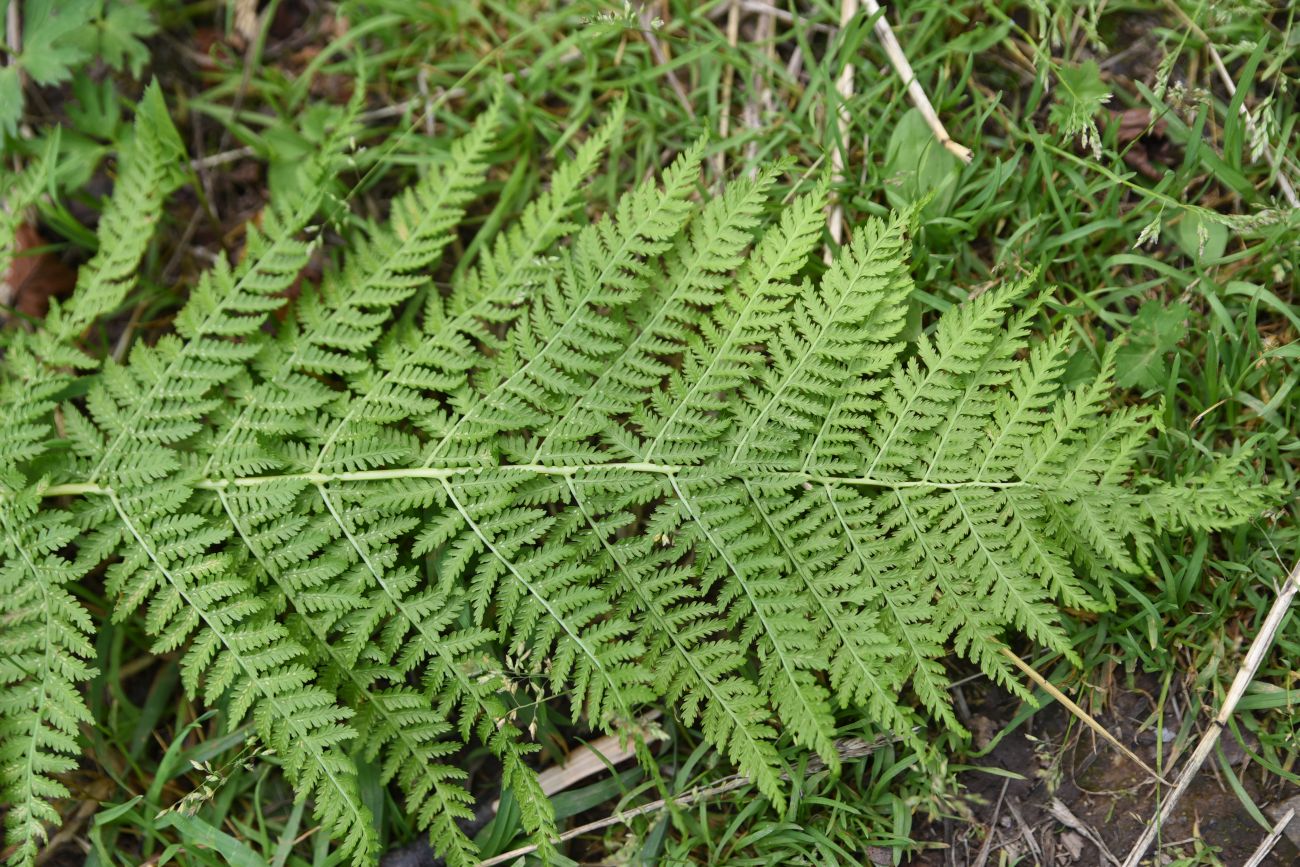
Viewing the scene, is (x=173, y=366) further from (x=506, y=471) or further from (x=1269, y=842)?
(x=1269, y=842)

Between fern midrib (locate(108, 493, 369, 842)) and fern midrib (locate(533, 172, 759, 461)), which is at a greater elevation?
fern midrib (locate(533, 172, 759, 461))

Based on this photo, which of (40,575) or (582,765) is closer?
(40,575)

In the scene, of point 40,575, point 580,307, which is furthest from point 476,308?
point 40,575

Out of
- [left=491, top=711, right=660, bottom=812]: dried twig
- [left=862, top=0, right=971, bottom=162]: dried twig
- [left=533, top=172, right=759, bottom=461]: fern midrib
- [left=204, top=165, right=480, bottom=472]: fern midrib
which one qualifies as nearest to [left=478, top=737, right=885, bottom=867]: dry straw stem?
[left=491, top=711, right=660, bottom=812]: dried twig

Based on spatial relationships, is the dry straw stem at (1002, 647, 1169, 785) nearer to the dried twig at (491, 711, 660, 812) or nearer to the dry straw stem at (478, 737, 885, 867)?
the dry straw stem at (478, 737, 885, 867)

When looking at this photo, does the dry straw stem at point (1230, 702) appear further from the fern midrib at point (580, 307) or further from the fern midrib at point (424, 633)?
the fern midrib at point (580, 307)

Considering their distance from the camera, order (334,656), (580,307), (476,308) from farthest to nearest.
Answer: (476,308) → (580,307) → (334,656)
